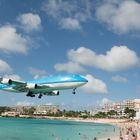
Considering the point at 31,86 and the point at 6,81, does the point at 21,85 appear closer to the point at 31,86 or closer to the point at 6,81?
the point at 31,86

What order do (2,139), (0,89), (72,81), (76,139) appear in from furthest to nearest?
(76,139)
(2,139)
(0,89)
(72,81)

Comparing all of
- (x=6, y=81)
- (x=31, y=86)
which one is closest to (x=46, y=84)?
(x=31, y=86)

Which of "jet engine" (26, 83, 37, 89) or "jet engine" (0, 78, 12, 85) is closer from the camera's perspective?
"jet engine" (26, 83, 37, 89)

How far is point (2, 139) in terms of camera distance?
8531 centimetres

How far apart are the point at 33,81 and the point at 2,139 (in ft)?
98.3

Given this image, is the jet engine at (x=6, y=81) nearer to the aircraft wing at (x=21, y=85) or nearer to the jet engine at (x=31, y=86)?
the aircraft wing at (x=21, y=85)

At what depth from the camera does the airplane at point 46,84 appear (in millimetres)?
57125

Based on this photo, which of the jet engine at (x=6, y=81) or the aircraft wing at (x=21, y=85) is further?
the jet engine at (x=6, y=81)

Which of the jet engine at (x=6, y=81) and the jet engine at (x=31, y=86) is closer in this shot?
the jet engine at (x=31, y=86)

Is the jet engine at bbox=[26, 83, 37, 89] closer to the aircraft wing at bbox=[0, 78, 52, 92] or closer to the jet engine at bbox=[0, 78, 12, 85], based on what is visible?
the aircraft wing at bbox=[0, 78, 52, 92]

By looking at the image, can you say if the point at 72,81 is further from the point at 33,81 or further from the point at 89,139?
→ the point at 89,139

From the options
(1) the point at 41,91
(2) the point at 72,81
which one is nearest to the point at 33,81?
(1) the point at 41,91

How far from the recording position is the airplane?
187 feet

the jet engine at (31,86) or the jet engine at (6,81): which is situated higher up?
the jet engine at (6,81)
